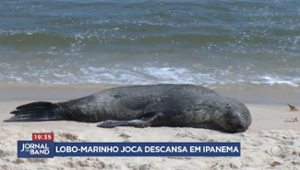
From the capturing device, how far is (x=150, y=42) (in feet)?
36.6

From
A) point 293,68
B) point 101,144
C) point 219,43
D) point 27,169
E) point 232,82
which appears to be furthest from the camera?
point 219,43

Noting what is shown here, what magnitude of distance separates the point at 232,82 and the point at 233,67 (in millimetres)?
1153

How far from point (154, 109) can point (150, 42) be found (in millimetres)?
5977

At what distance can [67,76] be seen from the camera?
8.19 metres

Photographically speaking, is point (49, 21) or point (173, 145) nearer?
point (173, 145)

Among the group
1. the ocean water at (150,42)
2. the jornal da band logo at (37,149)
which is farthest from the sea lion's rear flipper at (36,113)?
the ocean water at (150,42)

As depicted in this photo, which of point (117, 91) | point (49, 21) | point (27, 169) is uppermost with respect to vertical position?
point (49, 21)

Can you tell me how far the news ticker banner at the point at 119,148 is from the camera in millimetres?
4094

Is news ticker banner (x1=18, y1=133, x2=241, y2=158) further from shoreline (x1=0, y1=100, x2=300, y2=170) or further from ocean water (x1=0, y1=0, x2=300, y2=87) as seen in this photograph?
ocean water (x1=0, y1=0, x2=300, y2=87)

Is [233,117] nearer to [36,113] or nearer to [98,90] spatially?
[36,113]

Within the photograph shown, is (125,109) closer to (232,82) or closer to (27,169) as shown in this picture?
(27,169)

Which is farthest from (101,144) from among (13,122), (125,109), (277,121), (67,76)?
(67,76)

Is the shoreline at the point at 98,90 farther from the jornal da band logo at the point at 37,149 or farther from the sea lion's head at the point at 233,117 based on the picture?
the jornal da band logo at the point at 37,149

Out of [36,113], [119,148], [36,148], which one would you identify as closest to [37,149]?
[36,148]
